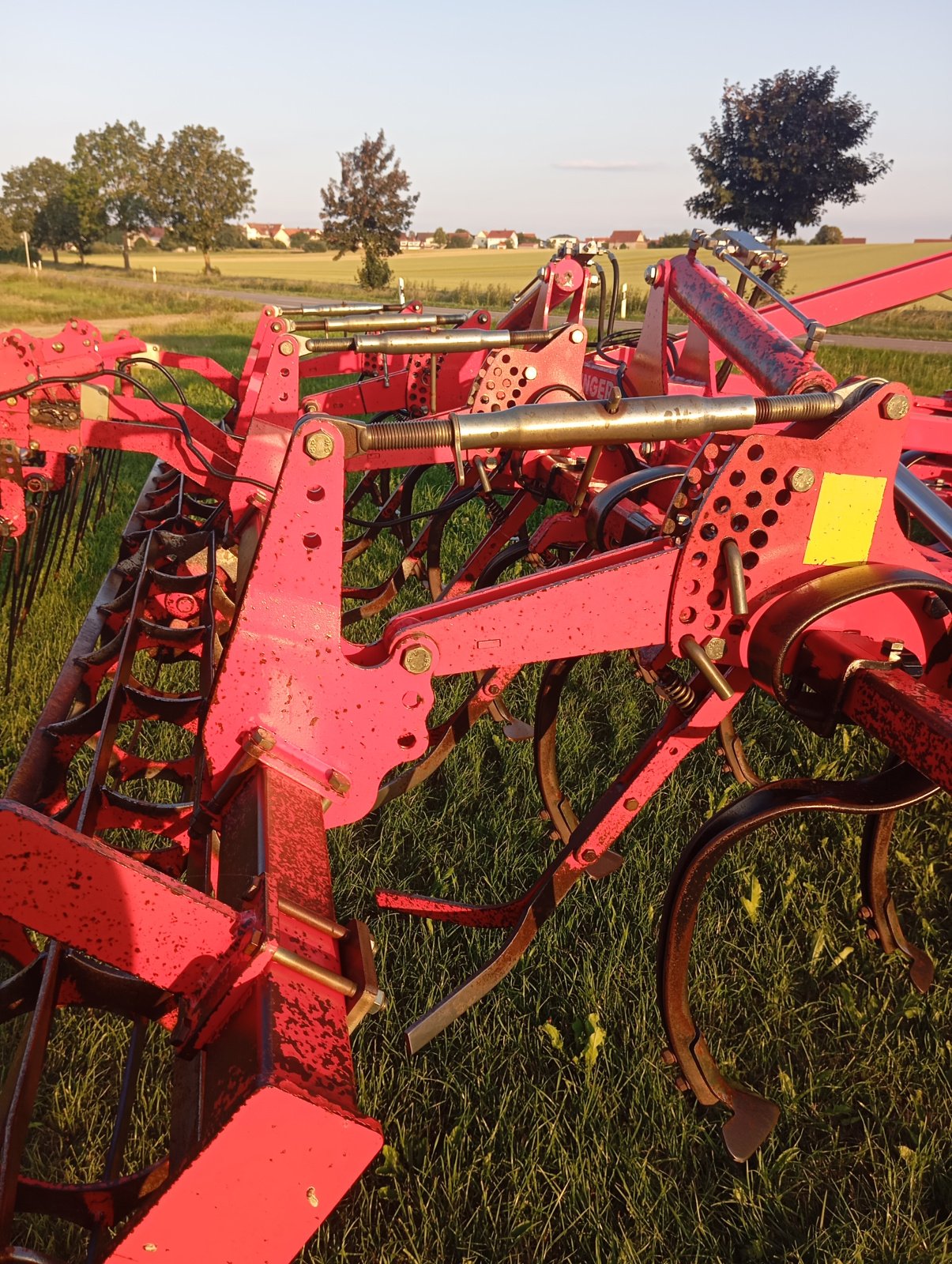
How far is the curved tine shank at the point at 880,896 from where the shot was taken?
2.71 m

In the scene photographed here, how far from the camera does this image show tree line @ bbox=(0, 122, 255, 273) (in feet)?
152

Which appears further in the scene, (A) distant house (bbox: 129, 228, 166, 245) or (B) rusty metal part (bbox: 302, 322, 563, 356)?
(A) distant house (bbox: 129, 228, 166, 245)

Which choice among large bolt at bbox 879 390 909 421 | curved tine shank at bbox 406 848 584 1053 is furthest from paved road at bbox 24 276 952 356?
large bolt at bbox 879 390 909 421

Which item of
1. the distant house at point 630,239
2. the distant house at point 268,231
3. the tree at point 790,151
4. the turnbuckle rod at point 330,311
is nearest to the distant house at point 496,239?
the distant house at point 630,239

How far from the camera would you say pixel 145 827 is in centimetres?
238

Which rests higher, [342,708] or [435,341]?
[435,341]

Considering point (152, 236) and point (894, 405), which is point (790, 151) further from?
point (152, 236)

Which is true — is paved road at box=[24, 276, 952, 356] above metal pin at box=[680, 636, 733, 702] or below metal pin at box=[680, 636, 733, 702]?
below

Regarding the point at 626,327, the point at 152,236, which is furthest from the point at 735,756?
the point at 152,236

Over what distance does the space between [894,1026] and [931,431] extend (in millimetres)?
2249

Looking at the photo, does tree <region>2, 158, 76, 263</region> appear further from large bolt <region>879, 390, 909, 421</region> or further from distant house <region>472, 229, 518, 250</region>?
large bolt <region>879, 390, 909, 421</region>

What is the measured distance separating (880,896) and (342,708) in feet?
6.65

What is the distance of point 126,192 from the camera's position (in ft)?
Answer: 184

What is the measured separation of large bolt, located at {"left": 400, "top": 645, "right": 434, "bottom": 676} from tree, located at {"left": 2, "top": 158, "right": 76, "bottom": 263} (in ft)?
225
